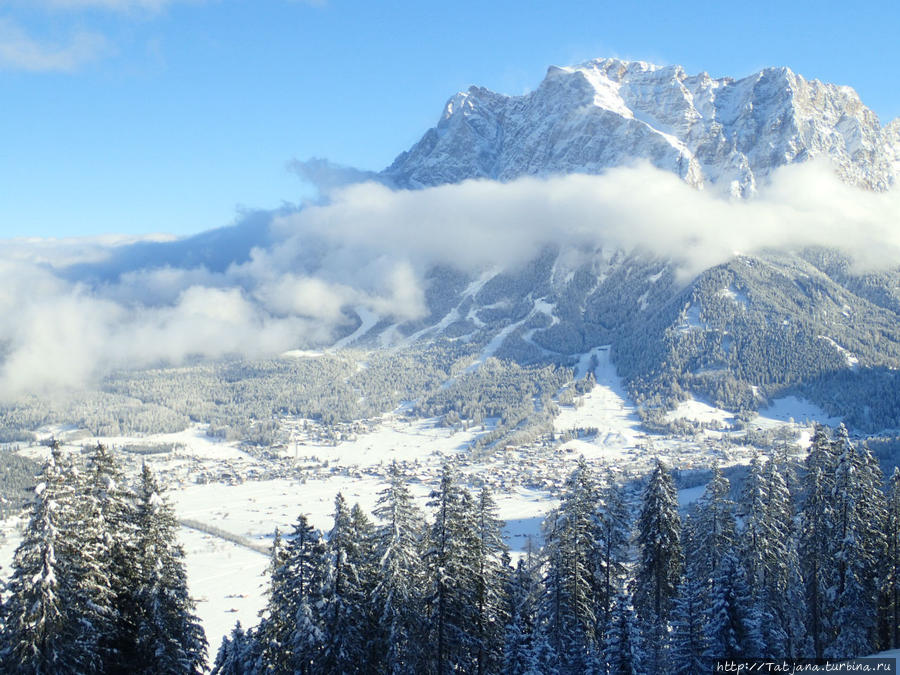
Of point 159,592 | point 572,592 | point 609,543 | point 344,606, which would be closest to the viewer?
point 344,606

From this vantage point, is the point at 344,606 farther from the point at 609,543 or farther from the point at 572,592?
the point at 609,543

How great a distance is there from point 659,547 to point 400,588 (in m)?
17.7

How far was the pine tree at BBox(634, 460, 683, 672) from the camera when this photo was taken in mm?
39750

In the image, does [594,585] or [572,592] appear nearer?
[572,592]

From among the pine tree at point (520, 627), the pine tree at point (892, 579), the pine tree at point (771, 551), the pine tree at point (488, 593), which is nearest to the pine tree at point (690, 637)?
the pine tree at point (520, 627)

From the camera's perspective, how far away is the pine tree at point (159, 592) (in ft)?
102

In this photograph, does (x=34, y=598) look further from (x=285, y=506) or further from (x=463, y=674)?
(x=285, y=506)

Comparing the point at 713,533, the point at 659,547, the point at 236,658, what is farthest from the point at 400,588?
the point at 713,533

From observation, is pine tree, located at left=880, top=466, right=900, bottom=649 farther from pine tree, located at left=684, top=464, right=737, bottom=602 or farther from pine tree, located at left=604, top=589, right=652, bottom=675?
pine tree, located at left=604, top=589, right=652, bottom=675

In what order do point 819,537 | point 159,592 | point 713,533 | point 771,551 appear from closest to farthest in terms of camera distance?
point 159,592 → point 819,537 → point 771,551 → point 713,533

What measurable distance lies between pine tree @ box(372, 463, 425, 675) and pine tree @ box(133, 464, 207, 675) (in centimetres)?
994

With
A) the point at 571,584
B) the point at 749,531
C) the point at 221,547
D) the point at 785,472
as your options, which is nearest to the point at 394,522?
the point at 571,584

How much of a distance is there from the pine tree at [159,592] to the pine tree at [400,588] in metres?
9.94

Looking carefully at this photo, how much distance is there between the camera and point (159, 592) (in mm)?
31219
